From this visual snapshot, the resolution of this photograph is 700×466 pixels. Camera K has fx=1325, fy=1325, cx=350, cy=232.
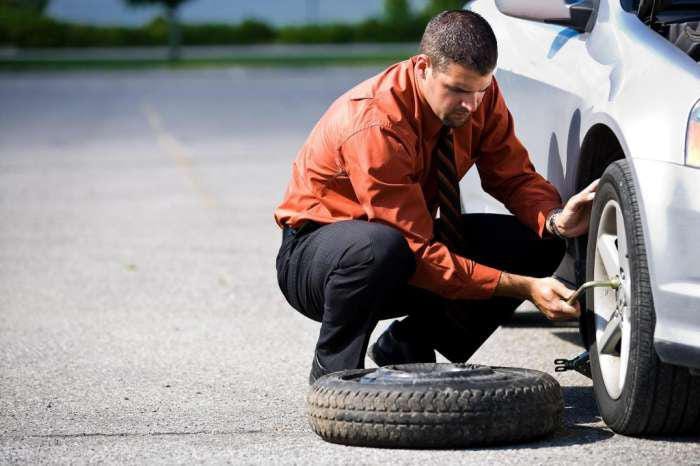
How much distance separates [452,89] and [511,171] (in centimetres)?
62

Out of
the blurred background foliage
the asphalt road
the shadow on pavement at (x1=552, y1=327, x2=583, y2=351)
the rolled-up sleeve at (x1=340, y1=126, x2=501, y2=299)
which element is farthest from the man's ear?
the blurred background foliage

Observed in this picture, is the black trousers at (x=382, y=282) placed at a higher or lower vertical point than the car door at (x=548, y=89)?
lower

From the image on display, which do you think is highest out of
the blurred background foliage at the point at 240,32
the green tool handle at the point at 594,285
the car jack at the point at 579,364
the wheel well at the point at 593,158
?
the wheel well at the point at 593,158

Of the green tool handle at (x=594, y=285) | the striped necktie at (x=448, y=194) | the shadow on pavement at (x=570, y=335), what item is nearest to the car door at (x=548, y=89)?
the striped necktie at (x=448, y=194)

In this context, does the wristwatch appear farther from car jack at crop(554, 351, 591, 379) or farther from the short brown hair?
the short brown hair

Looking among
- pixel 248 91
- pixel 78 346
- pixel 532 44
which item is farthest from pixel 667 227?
pixel 248 91

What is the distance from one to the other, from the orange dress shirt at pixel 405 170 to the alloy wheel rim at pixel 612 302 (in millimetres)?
335

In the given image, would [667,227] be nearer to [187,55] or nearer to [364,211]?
[364,211]

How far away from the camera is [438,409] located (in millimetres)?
3727

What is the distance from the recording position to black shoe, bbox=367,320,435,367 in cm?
471

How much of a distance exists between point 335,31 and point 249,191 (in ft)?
136

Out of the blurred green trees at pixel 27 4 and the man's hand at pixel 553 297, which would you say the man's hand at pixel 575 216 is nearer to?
the man's hand at pixel 553 297

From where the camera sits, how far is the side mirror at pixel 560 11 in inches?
179

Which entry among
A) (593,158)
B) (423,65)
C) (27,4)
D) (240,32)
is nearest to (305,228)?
(423,65)
